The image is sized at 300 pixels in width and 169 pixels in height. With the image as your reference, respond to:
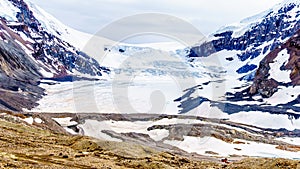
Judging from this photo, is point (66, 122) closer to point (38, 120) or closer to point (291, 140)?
point (38, 120)

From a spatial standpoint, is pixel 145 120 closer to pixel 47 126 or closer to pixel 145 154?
pixel 47 126

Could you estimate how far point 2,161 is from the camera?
4131 centimetres

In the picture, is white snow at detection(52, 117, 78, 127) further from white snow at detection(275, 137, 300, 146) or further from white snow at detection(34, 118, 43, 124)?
white snow at detection(275, 137, 300, 146)

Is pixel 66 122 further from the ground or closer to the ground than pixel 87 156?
further from the ground

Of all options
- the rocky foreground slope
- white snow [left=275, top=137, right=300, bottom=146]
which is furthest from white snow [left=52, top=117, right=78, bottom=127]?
white snow [left=275, top=137, right=300, bottom=146]

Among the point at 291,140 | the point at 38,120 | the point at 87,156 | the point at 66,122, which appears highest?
the point at 291,140

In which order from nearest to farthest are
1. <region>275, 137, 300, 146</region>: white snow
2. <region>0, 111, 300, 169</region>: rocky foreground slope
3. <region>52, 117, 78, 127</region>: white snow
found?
<region>0, 111, 300, 169</region>: rocky foreground slope → <region>52, 117, 78, 127</region>: white snow → <region>275, 137, 300, 146</region>: white snow

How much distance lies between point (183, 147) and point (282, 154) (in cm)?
2776

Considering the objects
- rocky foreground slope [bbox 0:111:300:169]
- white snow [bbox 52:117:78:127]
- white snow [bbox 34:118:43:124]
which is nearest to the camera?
rocky foreground slope [bbox 0:111:300:169]

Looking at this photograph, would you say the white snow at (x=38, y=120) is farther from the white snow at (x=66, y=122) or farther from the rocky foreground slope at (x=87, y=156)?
the rocky foreground slope at (x=87, y=156)

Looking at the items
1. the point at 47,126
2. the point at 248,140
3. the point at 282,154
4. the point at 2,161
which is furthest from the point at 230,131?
the point at 2,161

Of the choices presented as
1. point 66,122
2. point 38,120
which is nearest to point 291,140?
point 66,122

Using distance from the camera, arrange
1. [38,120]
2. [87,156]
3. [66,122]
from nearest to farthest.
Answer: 1. [87,156]
2. [38,120]
3. [66,122]

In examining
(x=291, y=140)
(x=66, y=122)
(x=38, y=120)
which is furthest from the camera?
(x=291, y=140)
